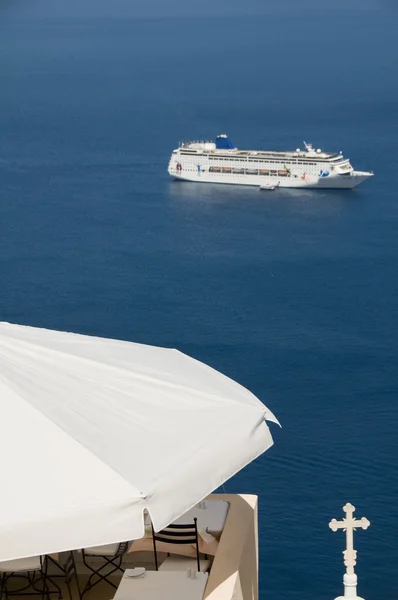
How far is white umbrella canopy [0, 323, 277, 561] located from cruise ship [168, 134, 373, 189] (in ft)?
130

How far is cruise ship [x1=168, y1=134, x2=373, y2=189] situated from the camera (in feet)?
145

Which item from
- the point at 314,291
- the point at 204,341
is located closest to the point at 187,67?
the point at 314,291

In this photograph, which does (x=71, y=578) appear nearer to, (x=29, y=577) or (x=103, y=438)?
(x=29, y=577)

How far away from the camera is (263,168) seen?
4494 cm

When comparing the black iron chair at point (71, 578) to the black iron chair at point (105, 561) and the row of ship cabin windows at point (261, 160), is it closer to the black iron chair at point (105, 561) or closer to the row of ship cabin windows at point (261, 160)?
the black iron chair at point (105, 561)

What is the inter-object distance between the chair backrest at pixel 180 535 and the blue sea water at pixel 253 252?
1233 cm

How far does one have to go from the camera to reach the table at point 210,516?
15.7 ft

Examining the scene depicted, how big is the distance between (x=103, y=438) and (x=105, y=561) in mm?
1025

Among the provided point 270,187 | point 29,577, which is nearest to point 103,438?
point 29,577

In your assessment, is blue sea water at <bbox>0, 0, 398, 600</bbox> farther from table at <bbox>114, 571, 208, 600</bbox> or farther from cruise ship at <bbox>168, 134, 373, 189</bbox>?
table at <bbox>114, 571, 208, 600</bbox>

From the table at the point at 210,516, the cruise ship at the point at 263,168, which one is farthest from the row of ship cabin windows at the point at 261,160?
the table at the point at 210,516

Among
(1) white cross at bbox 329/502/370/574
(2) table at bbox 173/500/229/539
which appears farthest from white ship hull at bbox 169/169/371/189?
(1) white cross at bbox 329/502/370/574

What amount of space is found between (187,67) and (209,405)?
67.6 metres

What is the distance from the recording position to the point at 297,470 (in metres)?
20.2
